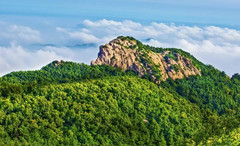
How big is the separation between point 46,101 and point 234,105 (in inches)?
3367

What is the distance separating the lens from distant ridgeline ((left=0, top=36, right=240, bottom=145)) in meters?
76.9

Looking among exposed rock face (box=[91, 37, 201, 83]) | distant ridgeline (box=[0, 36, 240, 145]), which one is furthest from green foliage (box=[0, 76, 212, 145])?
exposed rock face (box=[91, 37, 201, 83])

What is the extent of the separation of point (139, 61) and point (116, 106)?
49.0 metres

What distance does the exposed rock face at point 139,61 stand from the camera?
13812 cm

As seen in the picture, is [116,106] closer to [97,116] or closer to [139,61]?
[97,116]

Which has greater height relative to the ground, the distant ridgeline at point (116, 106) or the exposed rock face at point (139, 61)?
the exposed rock face at point (139, 61)

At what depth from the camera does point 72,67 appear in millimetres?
137625

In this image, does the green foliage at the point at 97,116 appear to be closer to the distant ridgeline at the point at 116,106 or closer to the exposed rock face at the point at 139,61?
the distant ridgeline at the point at 116,106

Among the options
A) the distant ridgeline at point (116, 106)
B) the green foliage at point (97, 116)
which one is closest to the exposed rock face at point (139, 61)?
the distant ridgeline at point (116, 106)

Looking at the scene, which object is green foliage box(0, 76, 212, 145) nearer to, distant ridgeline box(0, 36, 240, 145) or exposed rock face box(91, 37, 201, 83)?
distant ridgeline box(0, 36, 240, 145)

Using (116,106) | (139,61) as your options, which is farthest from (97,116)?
(139,61)

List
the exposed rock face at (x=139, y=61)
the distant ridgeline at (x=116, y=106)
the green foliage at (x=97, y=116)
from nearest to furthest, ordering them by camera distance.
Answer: the green foliage at (x=97, y=116) → the distant ridgeline at (x=116, y=106) → the exposed rock face at (x=139, y=61)

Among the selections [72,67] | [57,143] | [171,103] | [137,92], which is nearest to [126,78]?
[137,92]

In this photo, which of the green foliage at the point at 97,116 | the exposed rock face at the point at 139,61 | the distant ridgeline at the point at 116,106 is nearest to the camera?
the green foliage at the point at 97,116
